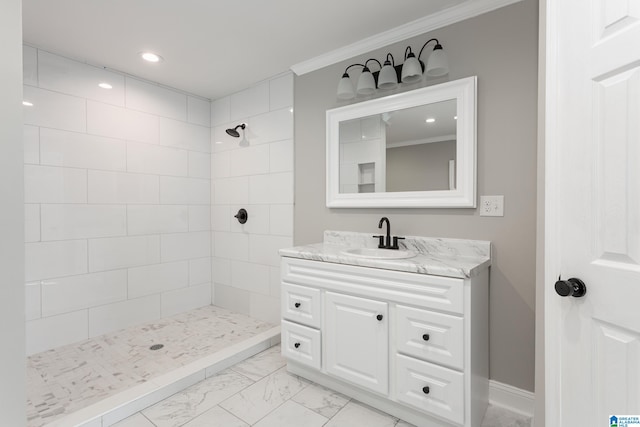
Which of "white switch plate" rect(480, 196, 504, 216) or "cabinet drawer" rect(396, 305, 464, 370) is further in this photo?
"white switch plate" rect(480, 196, 504, 216)

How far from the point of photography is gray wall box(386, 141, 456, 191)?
1855 millimetres

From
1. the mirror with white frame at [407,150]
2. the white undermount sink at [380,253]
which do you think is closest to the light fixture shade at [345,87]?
the mirror with white frame at [407,150]

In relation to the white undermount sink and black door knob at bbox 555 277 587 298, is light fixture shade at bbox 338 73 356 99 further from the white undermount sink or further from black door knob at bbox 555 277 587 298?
black door knob at bbox 555 277 587 298

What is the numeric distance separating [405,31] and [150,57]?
1.91 m

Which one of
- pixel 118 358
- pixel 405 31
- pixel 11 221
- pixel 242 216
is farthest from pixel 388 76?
pixel 118 358

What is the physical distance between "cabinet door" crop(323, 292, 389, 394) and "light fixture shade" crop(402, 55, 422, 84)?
4.49ft

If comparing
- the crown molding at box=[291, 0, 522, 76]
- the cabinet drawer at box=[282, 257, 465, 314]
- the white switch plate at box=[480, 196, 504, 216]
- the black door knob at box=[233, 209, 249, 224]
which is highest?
the crown molding at box=[291, 0, 522, 76]

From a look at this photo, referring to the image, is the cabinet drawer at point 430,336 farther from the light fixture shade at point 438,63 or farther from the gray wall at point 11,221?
the gray wall at point 11,221

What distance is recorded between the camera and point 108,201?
256cm

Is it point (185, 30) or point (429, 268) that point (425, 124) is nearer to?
point (429, 268)

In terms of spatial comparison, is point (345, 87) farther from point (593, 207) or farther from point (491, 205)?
point (593, 207)

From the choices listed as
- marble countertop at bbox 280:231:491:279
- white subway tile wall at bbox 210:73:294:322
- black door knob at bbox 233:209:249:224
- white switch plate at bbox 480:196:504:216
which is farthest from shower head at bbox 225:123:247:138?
white switch plate at bbox 480:196:504:216

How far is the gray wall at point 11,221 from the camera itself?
1078mm

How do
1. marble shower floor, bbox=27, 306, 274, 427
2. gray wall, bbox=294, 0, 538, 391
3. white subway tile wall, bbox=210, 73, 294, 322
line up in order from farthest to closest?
white subway tile wall, bbox=210, 73, 294, 322
marble shower floor, bbox=27, 306, 274, 427
gray wall, bbox=294, 0, 538, 391
